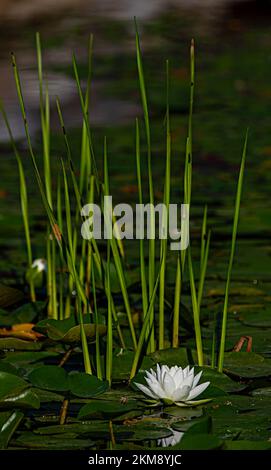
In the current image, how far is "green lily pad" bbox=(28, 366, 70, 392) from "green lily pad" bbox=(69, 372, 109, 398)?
15 mm

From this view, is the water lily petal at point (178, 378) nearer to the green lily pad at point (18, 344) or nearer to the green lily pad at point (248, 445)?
the green lily pad at point (248, 445)

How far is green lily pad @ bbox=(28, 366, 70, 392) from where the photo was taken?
2500 mm

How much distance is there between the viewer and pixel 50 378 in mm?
2518

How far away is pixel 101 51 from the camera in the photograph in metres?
10.4

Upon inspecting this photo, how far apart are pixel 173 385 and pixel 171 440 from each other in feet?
0.53

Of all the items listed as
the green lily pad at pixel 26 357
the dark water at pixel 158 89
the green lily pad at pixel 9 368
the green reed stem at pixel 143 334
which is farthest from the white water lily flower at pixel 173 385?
the dark water at pixel 158 89

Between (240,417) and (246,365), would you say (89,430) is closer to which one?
(240,417)

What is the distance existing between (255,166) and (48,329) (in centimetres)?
326

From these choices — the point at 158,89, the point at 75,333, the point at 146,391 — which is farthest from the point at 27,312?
the point at 158,89

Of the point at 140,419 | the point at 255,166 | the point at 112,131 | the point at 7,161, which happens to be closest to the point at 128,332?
the point at 140,419

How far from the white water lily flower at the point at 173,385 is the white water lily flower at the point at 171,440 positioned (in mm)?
127

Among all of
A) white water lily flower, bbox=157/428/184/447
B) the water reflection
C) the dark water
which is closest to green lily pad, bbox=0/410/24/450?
white water lily flower, bbox=157/428/184/447
